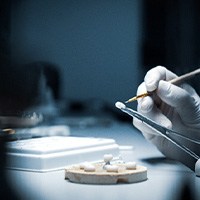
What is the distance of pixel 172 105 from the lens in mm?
1065

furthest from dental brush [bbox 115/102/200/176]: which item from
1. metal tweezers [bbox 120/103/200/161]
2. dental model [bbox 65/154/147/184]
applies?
dental model [bbox 65/154/147/184]

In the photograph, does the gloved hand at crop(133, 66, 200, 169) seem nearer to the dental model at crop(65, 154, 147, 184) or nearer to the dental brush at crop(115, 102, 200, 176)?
the dental brush at crop(115, 102, 200, 176)

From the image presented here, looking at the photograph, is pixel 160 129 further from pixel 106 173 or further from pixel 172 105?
pixel 106 173

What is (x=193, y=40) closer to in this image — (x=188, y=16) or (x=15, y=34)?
(x=188, y=16)

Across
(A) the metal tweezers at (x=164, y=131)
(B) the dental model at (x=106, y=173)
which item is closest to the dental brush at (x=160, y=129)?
(A) the metal tweezers at (x=164, y=131)

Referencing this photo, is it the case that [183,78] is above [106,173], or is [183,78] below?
above

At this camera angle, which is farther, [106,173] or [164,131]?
[164,131]

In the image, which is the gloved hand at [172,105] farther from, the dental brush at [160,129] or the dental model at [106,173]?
the dental model at [106,173]

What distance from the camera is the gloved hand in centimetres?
105

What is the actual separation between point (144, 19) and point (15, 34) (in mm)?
310

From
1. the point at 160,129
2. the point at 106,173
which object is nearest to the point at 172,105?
the point at 160,129

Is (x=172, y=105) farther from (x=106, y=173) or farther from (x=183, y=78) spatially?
(x=106, y=173)

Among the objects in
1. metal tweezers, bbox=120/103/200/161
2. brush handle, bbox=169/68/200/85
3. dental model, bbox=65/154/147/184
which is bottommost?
dental model, bbox=65/154/147/184

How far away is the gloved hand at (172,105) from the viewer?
41.3 inches
